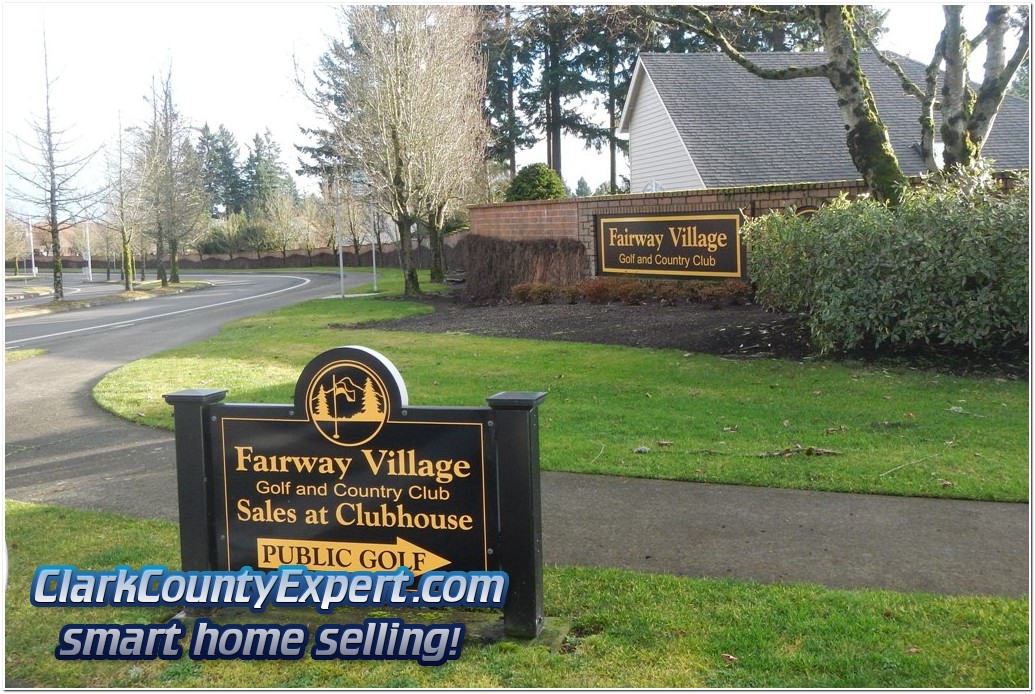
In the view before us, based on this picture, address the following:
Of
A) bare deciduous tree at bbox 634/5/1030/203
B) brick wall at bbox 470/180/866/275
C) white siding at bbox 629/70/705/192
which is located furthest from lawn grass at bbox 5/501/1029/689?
white siding at bbox 629/70/705/192

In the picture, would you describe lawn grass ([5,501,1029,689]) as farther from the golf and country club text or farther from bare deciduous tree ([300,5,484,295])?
bare deciduous tree ([300,5,484,295])

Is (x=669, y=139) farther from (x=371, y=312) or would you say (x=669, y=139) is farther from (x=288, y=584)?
(x=288, y=584)

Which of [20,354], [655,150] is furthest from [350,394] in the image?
[655,150]

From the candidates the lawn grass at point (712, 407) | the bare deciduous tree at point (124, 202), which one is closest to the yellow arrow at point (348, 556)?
the lawn grass at point (712, 407)

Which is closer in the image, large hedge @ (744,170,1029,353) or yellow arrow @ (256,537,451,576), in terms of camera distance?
yellow arrow @ (256,537,451,576)

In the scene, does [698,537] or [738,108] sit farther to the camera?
[738,108]

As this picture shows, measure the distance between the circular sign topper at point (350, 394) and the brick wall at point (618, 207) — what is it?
41.7ft

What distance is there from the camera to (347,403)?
4.38 meters

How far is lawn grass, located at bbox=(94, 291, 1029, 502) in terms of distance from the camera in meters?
6.74

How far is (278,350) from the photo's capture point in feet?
49.0

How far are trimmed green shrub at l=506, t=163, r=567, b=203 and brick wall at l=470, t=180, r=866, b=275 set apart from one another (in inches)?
115

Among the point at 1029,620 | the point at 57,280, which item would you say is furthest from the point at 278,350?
A: the point at 57,280

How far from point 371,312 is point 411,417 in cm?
1750

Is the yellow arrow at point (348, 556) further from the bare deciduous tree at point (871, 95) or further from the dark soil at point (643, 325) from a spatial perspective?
the bare deciduous tree at point (871, 95)
